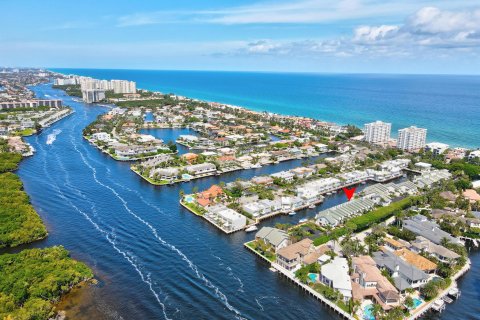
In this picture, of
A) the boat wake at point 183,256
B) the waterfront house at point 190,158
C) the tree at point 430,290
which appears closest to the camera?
the boat wake at point 183,256

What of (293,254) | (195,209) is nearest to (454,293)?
(293,254)

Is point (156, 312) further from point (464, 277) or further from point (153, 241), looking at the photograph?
point (464, 277)

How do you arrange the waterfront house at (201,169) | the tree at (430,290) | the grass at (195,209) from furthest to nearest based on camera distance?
1. the waterfront house at (201,169)
2. the grass at (195,209)
3. the tree at (430,290)

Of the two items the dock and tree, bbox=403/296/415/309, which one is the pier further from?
the dock

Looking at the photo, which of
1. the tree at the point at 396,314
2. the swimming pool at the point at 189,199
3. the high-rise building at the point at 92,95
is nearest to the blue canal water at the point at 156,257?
the swimming pool at the point at 189,199

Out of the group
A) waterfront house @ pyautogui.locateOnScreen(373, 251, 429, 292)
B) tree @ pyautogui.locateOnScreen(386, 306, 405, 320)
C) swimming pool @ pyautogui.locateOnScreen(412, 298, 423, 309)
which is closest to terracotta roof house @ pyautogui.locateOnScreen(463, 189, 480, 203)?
waterfront house @ pyautogui.locateOnScreen(373, 251, 429, 292)

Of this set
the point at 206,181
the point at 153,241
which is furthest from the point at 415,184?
the point at 153,241

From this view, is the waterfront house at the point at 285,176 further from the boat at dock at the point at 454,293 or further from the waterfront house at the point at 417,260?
the boat at dock at the point at 454,293

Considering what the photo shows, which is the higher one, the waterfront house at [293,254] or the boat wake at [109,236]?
the waterfront house at [293,254]

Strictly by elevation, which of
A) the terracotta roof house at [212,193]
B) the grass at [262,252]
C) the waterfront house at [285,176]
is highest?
the waterfront house at [285,176]
